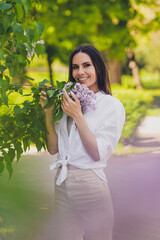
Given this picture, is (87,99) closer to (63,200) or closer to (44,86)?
(44,86)

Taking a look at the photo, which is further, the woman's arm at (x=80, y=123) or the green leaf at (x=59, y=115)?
the green leaf at (x=59, y=115)

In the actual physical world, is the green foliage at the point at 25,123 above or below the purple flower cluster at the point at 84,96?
below

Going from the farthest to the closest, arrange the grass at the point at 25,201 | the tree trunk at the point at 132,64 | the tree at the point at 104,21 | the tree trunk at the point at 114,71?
the tree trunk at the point at 132,64 → the tree trunk at the point at 114,71 → the tree at the point at 104,21 → the grass at the point at 25,201

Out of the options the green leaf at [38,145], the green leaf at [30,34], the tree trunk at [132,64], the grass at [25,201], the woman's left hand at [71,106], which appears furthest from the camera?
the tree trunk at [132,64]

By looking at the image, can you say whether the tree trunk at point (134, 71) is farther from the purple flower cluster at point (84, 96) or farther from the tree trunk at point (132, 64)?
the purple flower cluster at point (84, 96)

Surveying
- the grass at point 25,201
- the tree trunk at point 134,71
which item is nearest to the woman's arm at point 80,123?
the grass at point 25,201

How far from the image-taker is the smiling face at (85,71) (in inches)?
103

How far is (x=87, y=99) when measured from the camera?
93.2 inches

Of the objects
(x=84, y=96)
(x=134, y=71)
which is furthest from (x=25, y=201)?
(x=134, y=71)

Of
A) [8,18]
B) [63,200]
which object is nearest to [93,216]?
[63,200]

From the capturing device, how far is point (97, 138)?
7.88ft

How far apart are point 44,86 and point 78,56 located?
14.0 inches

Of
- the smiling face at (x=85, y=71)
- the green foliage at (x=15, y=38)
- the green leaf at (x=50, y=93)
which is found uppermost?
the green foliage at (x=15, y=38)

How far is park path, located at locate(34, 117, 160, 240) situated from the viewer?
4230 millimetres
